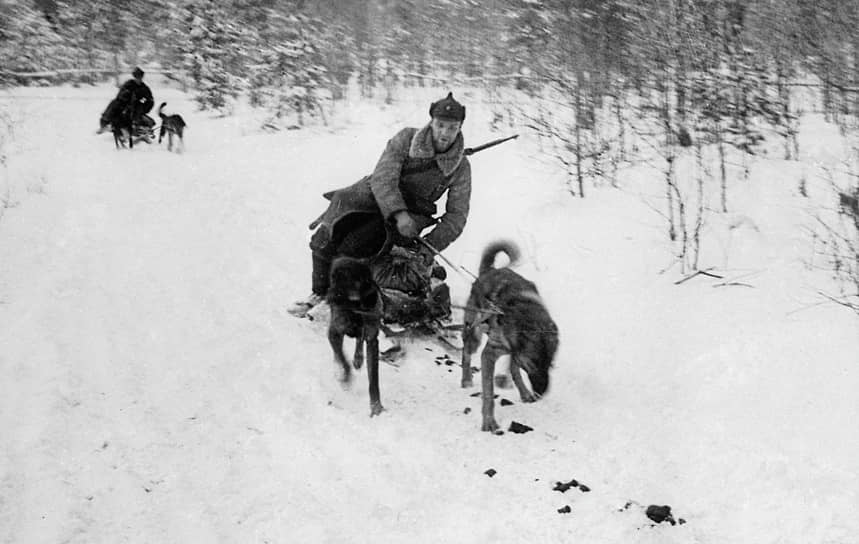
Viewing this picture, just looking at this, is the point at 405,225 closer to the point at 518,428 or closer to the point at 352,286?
the point at 352,286

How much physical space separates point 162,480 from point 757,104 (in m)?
8.96

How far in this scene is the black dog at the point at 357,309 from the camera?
4.69 meters

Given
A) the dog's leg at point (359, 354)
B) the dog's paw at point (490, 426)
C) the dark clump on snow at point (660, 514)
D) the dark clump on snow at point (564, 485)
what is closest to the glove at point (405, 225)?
the dog's leg at point (359, 354)

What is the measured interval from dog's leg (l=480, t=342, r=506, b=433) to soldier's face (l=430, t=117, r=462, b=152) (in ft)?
5.61

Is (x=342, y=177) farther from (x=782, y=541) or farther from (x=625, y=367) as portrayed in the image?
(x=782, y=541)

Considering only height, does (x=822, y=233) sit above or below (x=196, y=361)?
above

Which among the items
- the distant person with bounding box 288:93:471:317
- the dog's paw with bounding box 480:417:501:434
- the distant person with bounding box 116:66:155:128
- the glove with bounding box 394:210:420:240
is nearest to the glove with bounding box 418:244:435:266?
the distant person with bounding box 288:93:471:317

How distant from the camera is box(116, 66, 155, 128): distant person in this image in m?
13.9

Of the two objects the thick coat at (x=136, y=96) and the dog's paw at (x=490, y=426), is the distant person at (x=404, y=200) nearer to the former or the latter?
the dog's paw at (x=490, y=426)

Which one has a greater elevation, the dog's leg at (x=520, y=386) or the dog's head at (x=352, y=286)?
the dog's head at (x=352, y=286)

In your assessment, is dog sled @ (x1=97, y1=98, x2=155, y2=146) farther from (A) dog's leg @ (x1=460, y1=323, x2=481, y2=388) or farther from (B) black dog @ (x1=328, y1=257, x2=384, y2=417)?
(A) dog's leg @ (x1=460, y1=323, x2=481, y2=388)

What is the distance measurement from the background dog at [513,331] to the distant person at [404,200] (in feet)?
2.74

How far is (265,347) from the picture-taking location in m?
5.55

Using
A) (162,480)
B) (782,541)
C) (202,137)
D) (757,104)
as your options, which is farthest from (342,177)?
(782,541)
